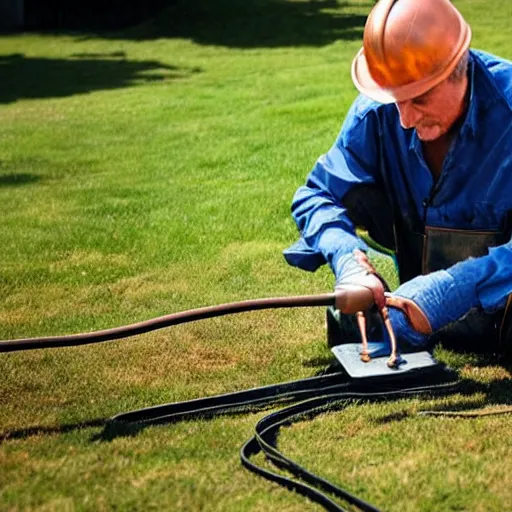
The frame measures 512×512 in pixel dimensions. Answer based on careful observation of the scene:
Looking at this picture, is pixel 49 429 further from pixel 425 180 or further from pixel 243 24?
pixel 243 24

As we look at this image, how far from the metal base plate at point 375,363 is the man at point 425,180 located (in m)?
0.15

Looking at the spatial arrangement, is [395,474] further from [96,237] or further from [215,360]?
[96,237]

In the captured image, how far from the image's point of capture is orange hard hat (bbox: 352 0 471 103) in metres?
4.28

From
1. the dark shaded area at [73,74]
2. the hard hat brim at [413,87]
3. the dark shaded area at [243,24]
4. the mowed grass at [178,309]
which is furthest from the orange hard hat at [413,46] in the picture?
the dark shaded area at [243,24]

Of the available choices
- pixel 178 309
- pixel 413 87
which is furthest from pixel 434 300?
pixel 178 309

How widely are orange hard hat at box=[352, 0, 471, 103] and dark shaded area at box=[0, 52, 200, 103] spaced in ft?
42.4

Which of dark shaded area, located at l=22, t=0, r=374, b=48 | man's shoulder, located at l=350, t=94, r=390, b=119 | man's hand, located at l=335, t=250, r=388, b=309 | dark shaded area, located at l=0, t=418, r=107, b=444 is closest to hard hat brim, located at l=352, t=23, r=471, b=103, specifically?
man's shoulder, located at l=350, t=94, r=390, b=119

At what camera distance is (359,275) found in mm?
4324

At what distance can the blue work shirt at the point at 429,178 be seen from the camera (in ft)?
15.0

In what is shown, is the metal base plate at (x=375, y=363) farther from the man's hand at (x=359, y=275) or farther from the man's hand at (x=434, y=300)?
the man's hand at (x=359, y=275)

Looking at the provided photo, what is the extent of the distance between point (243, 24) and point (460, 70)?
2112 centimetres

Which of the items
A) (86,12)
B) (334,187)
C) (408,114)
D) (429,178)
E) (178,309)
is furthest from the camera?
(86,12)

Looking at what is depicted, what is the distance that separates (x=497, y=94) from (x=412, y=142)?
402 millimetres

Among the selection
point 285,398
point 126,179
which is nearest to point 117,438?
point 285,398
